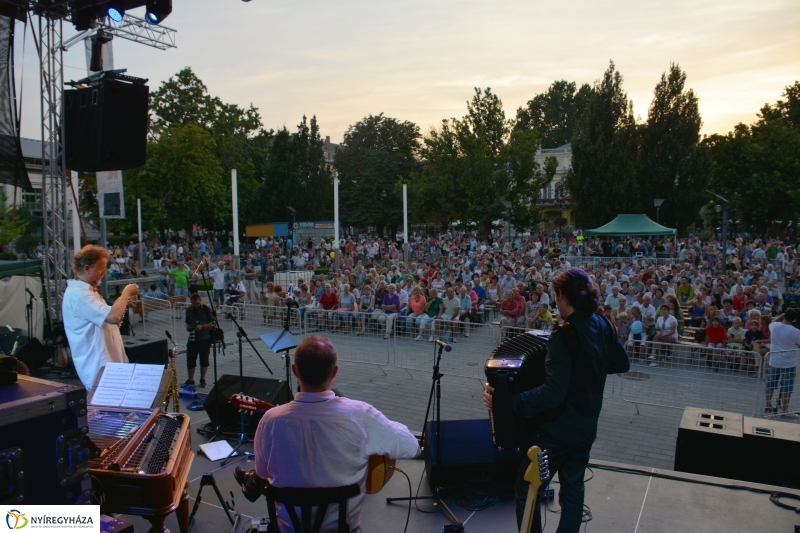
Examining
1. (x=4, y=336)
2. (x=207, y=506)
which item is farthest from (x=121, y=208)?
(x=207, y=506)

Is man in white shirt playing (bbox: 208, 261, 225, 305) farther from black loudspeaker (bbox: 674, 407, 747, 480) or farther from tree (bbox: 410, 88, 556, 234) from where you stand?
tree (bbox: 410, 88, 556, 234)

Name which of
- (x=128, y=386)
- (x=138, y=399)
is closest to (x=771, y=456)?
(x=138, y=399)

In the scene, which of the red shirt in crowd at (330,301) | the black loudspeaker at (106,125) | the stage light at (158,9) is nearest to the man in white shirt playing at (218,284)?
the red shirt in crowd at (330,301)

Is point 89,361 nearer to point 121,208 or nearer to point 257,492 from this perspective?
point 257,492

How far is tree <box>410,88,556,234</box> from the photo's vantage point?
106 ft

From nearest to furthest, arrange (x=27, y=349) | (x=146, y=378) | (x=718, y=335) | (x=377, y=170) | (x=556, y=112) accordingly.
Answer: (x=146, y=378), (x=27, y=349), (x=718, y=335), (x=377, y=170), (x=556, y=112)

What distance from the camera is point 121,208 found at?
11.2m

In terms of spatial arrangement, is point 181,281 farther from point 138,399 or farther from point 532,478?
point 532,478

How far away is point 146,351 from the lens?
25.7 feet

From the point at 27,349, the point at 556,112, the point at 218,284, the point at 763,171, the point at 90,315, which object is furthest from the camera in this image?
the point at 556,112

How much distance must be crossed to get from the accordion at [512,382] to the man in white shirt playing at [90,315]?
113 inches

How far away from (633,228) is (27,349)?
2211 centimetres

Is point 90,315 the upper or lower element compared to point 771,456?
upper

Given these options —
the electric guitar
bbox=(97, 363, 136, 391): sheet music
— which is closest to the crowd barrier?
bbox=(97, 363, 136, 391): sheet music
